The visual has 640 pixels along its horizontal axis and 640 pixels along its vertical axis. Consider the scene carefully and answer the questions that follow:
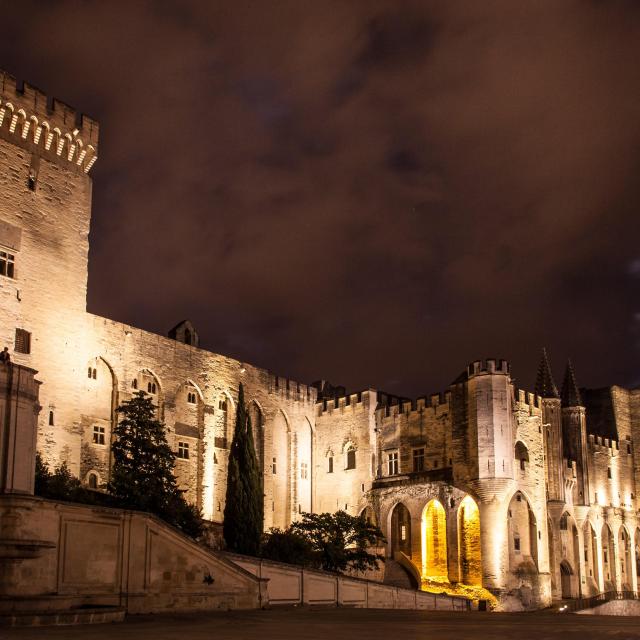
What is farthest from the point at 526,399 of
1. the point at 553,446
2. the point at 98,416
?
the point at 98,416

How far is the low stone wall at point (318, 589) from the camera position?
22.0 metres

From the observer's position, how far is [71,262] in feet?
109

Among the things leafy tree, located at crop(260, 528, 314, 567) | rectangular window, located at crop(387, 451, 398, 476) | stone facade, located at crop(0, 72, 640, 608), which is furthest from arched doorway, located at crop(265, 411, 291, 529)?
leafy tree, located at crop(260, 528, 314, 567)

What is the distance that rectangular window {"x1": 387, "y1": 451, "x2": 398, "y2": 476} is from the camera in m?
44.6

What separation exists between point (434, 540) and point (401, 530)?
2.20 meters

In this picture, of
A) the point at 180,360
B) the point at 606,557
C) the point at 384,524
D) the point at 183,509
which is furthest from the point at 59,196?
the point at 606,557

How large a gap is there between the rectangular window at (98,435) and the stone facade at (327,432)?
11 centimetres

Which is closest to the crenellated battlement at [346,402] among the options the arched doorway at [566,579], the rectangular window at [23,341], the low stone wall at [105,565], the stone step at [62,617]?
the arched doorway at [566,579]

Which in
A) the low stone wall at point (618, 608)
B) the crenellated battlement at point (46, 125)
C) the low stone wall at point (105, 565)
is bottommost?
the low stone wall at point (618, 608)

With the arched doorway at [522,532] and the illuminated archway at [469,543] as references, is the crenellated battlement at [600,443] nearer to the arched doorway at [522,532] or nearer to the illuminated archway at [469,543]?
the arched doorway at [522,532]

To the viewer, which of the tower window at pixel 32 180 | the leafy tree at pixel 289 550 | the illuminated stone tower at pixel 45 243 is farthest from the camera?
the tower window at pixel 32 180

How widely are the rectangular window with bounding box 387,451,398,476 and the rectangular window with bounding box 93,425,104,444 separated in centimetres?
1604

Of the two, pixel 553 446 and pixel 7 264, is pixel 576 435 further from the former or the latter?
pixel 7 264

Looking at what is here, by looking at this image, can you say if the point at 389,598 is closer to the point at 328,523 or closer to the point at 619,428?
the point at 328,523
